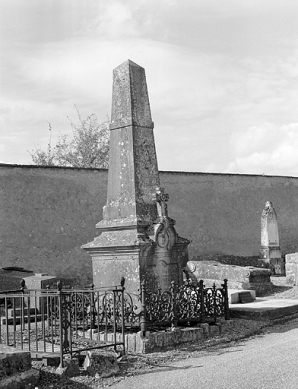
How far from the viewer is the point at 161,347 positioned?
8086 millimetres

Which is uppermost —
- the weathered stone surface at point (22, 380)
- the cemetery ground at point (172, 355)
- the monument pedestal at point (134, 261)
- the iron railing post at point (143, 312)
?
the monument pedestal at point (134, 261)

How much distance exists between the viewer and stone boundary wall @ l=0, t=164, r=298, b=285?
18.0m

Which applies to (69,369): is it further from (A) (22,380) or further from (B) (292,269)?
(B) (292,269)

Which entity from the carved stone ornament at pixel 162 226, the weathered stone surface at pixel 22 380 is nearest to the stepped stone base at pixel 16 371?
the weathered stone surface at pixel 22 380

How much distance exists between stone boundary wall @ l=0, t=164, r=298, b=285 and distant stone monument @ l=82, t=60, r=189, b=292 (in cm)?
866

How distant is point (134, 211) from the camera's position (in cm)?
936

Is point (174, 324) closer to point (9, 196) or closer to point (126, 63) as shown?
point (126, 63)

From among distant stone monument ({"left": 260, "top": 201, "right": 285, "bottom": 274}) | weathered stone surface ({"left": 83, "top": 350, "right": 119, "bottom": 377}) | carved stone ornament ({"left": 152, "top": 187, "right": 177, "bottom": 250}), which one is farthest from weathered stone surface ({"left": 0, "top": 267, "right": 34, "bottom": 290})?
distant stone monument ({"left": 260, "top": 201, "right": 285, "bottom": 274})

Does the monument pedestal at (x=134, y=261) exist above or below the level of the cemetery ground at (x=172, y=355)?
above

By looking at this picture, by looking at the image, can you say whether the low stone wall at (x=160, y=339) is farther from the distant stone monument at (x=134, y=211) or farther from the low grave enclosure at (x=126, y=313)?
the distant stone monument at (x=134, y=211)

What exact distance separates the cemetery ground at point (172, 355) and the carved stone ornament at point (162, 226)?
1.63 m

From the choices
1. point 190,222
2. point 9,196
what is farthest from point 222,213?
point 9,196

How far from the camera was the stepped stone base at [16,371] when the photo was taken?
228 inches

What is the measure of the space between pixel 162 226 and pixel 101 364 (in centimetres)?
301
